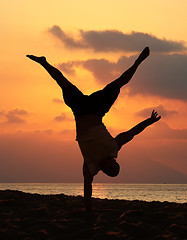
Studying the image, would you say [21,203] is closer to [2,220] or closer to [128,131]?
[2,220]

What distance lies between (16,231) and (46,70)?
10.2ft

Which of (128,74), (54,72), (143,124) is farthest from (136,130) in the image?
(54,72)

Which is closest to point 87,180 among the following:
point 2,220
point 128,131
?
point 128,131

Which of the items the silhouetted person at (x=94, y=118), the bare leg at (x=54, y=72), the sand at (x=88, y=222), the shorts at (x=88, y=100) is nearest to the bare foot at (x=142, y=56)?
the silhouetted person at (x=94, y=118)

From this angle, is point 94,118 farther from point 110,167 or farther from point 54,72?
point 54,72

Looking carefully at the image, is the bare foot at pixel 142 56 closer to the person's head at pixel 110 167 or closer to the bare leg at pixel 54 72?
the bare leg at pixel 54 72

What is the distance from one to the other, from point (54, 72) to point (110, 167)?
7.09 feet

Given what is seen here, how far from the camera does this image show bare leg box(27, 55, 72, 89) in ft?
27.2

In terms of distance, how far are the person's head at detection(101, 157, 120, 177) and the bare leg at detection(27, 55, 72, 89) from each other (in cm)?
160

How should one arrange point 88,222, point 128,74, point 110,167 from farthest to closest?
point 128,74
point 88,222
point 110,167

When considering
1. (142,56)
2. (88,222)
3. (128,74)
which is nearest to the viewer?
(88,222)

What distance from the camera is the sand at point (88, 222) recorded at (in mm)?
7363

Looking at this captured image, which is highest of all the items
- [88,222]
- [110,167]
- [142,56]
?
[142,56]

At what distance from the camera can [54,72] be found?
8445 millimetres
